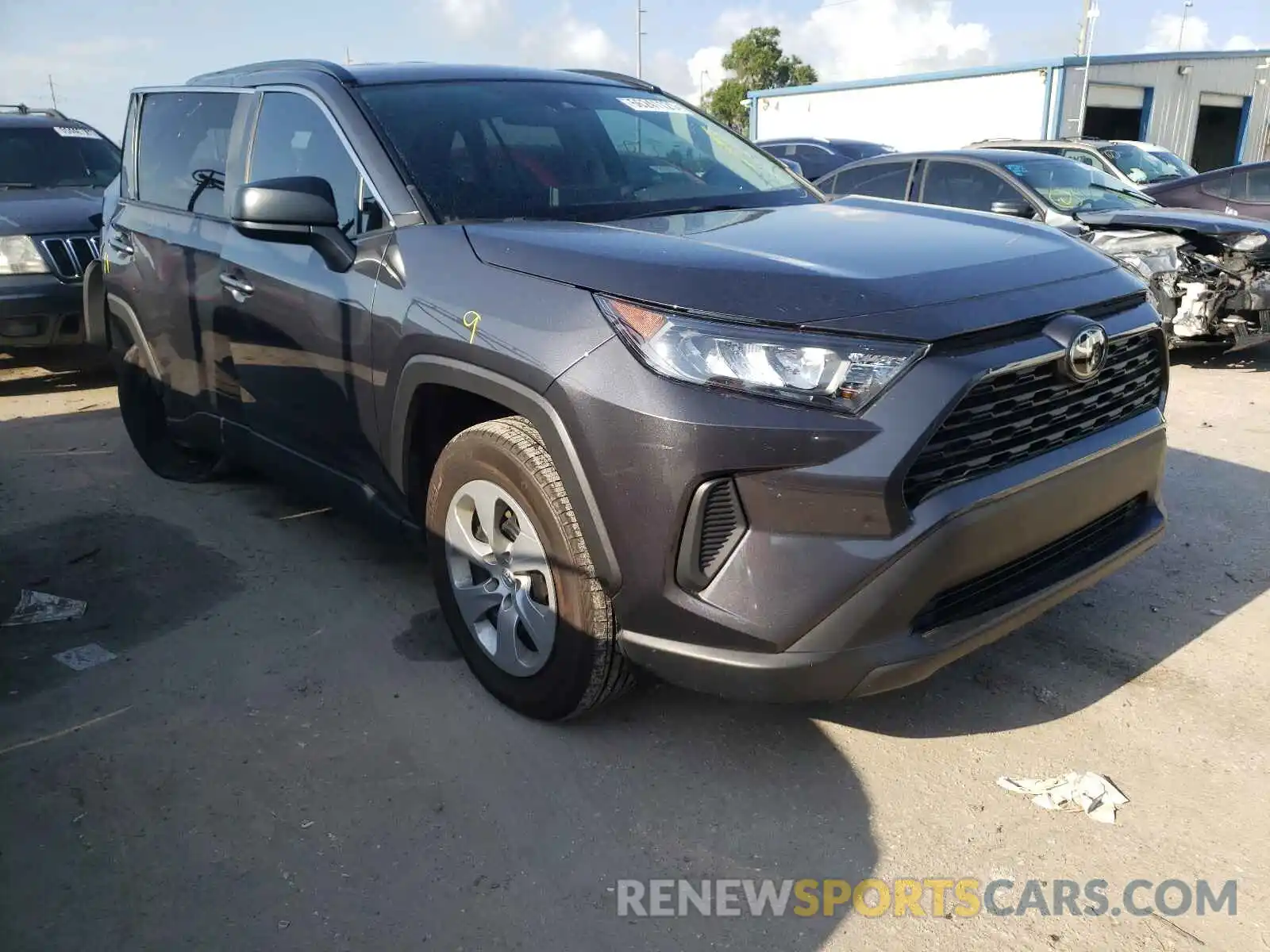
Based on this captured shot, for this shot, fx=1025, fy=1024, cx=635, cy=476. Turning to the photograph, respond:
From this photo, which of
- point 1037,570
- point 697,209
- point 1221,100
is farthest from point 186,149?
point 1221,100

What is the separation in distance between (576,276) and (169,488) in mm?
3465

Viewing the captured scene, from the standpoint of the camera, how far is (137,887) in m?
2.40

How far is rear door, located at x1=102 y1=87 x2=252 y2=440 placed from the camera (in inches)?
161

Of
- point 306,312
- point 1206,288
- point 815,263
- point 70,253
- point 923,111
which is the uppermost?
point 923,111

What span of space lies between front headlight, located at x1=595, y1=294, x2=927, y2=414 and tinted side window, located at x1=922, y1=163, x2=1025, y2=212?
6192 mm

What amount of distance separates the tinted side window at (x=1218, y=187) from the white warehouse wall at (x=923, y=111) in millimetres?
12146

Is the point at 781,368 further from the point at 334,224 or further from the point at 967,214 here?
Result: the point at 334,224

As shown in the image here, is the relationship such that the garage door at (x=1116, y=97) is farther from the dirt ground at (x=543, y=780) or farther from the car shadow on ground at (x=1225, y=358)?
the dirt ground at (x=543, y=780)

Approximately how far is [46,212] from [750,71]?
48.6 meters

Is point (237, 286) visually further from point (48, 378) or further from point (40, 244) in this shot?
point (48, 378)

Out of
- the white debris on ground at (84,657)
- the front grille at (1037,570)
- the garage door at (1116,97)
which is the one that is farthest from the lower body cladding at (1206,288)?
the garage door at (1116,97)

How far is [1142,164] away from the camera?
41.9ft

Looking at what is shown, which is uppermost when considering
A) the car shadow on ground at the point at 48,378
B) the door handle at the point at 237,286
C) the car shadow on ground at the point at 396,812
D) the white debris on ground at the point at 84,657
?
the door handle at the point at 237,286

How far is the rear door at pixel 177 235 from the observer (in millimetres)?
4098
